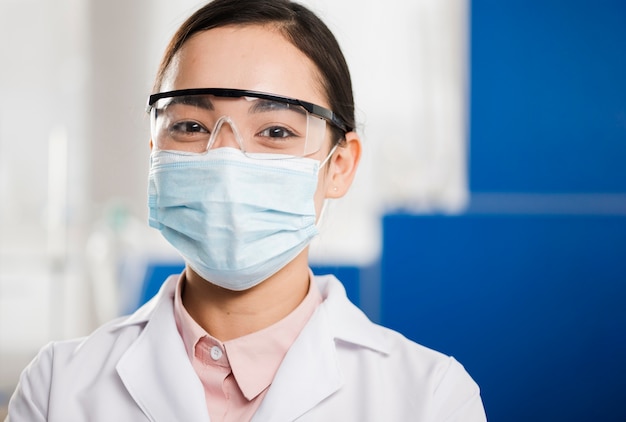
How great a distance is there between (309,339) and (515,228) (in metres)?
1.64

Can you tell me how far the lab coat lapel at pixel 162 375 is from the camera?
134cm

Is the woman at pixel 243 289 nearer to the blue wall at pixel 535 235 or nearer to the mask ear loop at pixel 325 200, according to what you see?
the mask ear loop at pixel 325 200

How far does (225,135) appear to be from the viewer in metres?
1.36

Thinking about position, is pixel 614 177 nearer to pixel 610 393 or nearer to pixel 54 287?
pixel 610 393

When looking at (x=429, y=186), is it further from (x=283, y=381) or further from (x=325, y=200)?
(x=283, y=381)

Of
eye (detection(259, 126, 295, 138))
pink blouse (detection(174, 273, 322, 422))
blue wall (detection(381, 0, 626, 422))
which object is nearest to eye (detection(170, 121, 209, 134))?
eye (detection(259, 126, 295, 138))

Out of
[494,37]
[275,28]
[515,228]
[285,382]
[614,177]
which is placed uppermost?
[494,37]

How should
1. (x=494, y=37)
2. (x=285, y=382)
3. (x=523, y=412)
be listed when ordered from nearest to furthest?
(x=285, y=382), (x=523, y=412), (x=494, y=37)

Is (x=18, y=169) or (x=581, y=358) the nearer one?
(x=581, y=358)

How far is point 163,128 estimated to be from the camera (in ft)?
4.73

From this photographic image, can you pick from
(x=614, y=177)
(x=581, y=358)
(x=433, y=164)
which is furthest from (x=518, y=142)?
(x=433, y=164)

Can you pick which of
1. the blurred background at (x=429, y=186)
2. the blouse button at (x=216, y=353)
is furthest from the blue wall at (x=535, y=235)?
the blouse button at (x=216, y=353)

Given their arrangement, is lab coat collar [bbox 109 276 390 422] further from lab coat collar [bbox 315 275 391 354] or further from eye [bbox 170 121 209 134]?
eye [bbox 170 121 209 134]

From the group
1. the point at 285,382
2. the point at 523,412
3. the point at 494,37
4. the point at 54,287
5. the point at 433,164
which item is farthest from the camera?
the point at 433,164
